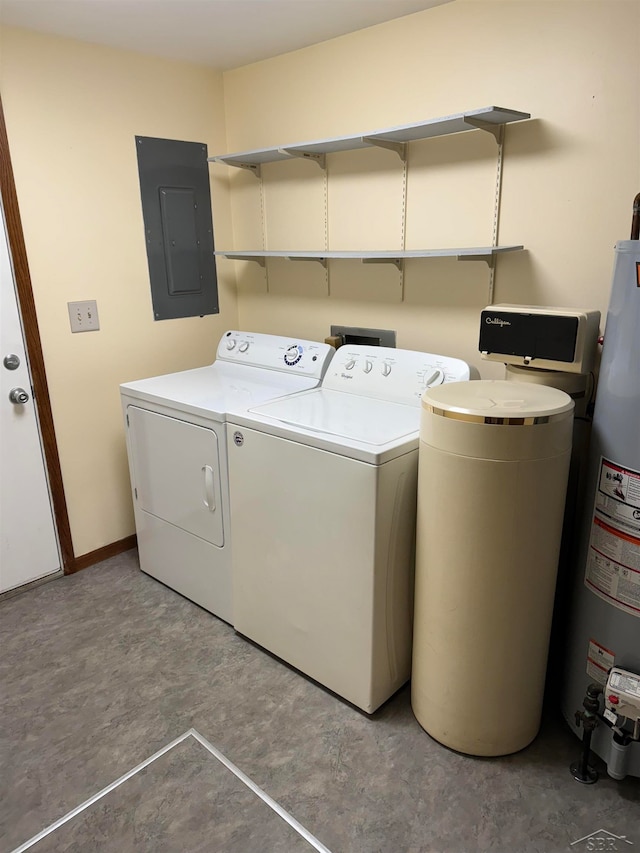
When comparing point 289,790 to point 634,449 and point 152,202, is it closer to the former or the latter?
point 634,449

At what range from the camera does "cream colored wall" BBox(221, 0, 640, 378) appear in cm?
185

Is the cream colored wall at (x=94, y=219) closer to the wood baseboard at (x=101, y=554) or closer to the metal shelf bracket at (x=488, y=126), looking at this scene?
the wood baseboard at (x=101, y=554)

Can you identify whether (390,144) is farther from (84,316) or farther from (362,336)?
(84,316)

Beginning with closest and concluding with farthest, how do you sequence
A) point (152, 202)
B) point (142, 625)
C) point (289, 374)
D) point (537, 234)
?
point (537, 234) < point (142, 625) < point (289, 374) < point (152, 202)

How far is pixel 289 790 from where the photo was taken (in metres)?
1.67

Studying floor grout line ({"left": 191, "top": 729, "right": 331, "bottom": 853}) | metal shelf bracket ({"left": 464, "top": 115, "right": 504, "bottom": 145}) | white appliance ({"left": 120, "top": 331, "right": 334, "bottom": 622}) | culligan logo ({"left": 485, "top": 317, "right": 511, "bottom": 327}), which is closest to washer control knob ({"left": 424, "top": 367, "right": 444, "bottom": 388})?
culligan logo ({"left": 485, "top": 317, "right": 511, "bottom": 327})

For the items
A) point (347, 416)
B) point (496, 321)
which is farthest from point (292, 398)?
point (496, 321)

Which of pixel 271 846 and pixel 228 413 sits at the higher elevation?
pixel 228 413

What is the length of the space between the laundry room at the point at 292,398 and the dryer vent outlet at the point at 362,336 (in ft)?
0.06

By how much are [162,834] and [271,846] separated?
30cm

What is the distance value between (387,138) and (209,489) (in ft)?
5.02

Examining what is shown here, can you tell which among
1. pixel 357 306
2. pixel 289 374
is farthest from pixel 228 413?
pixel 357 306

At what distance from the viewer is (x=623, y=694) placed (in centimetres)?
153

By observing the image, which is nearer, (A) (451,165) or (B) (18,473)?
(A) (451,165)
